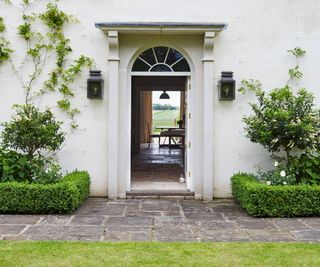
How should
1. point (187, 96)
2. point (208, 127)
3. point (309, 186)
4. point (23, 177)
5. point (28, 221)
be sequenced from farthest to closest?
point (187, 96) < point (208, 127) < point (23, 177) < point (309, 186) < point (28, 221)

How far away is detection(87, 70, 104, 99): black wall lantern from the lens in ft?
24.2

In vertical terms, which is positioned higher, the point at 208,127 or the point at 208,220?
the point at 208,127

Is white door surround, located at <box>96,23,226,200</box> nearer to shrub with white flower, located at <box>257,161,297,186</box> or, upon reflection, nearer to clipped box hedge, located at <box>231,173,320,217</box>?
shrub with white flower, located at <box>257,161,297,186</box>

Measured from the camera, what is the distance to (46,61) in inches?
297

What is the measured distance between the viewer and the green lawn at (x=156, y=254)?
4.12 metres

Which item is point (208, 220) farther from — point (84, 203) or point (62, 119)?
point (62, 119)

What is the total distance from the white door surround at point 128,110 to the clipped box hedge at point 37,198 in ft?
4.39

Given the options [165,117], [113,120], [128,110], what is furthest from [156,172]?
[165,117]

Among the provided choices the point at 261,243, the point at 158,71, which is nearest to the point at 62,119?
the point at 158,71

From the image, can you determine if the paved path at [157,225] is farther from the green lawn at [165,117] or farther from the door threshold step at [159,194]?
the green lawn at [165,117]

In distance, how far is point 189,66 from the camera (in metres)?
7.81

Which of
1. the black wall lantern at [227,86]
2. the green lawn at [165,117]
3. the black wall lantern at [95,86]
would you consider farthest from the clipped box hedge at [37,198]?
the green lawn at [165,117]

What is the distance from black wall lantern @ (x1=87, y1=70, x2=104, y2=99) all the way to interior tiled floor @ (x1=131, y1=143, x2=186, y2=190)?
197cm

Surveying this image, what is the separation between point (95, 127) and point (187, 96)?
1.95 metres
